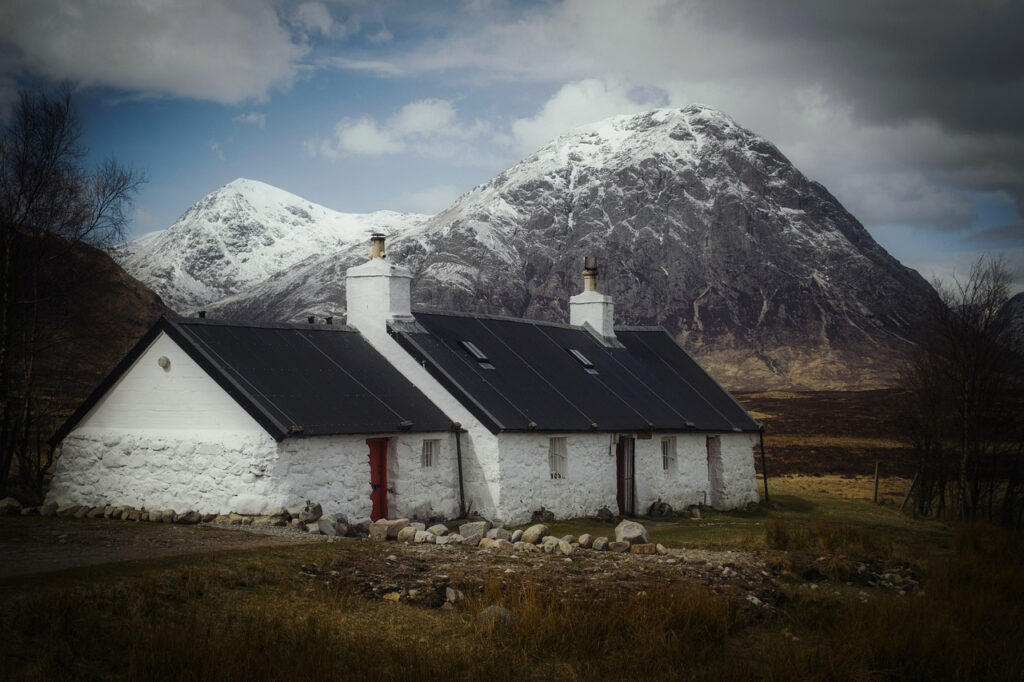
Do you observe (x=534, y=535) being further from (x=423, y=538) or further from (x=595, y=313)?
(x=595, y=313)

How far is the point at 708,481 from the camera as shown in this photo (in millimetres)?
33188

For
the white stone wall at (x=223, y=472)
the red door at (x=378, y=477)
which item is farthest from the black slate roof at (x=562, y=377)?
the white stone wall at (x=223, y=472)

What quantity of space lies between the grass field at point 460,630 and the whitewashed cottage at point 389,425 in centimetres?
559

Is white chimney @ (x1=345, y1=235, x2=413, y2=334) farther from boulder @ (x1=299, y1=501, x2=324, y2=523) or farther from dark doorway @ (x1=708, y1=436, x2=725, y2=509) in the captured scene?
dark doorway @ (x1=708, y1=436, x2=725, y2=509)

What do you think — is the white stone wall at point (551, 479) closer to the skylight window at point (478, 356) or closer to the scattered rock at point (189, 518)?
the skylight window at point (478, 356)

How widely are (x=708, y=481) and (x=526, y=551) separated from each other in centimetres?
1560

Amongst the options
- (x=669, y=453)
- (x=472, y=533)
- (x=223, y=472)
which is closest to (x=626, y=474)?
(x=669, y=453)

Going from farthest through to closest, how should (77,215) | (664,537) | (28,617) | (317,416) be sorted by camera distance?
1. (77,215)
2. (664,537)
3. (317,416)
4. (28,617)

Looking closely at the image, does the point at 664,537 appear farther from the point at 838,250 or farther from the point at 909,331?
the point at 838,250

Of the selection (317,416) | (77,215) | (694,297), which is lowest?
(317,416)

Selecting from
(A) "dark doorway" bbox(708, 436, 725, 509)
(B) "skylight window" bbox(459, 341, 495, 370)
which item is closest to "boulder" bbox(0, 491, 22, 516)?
(B) "skylight window" bbox(459, 341, 495, 370)

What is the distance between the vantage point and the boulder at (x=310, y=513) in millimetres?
20883

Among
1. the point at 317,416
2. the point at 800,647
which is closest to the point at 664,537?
the point at 317,416

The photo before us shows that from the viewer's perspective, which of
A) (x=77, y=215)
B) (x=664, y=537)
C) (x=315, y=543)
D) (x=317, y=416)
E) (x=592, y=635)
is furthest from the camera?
(x=77, y=215)
